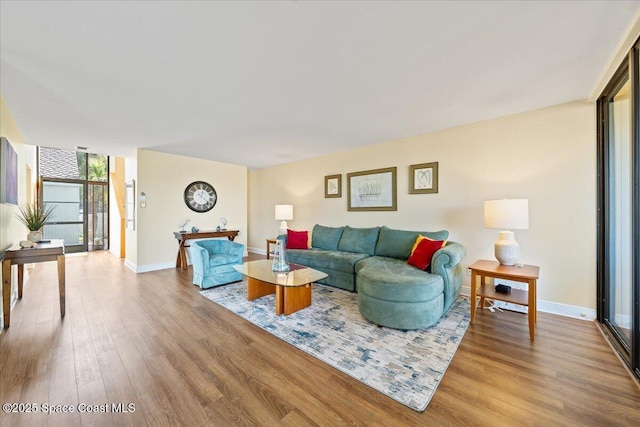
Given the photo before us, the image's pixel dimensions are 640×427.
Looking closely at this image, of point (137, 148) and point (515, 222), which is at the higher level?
point (137, 148)

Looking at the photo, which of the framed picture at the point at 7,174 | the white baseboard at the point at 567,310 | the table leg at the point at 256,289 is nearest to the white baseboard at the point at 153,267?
the framed picture at the point at 7,174

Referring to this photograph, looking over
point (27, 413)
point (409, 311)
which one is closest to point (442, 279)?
point (409, 311)

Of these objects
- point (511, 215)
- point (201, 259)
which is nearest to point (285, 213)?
point (201, 259)

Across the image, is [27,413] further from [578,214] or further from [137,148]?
[578,214]

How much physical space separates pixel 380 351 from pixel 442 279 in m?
1.03

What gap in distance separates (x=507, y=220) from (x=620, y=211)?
0.89 meters

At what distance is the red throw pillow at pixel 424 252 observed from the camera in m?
2.82

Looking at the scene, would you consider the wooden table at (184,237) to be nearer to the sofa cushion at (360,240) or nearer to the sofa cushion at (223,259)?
the sofa cushion at (223,259)

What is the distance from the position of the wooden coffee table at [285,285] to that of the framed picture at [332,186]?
2.00 meters

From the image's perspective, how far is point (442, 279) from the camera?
253cm

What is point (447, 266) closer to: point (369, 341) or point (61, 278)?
point (369, 341)

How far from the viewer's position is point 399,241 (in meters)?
3.59

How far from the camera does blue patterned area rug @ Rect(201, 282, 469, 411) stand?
167 centimetres

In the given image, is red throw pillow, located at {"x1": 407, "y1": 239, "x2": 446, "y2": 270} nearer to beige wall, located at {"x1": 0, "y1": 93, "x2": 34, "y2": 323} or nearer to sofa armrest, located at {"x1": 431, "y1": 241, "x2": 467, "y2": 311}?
sofa armrest, located at {"x1": 431, "y1": 241, "x2": 467, "y2": 311}
